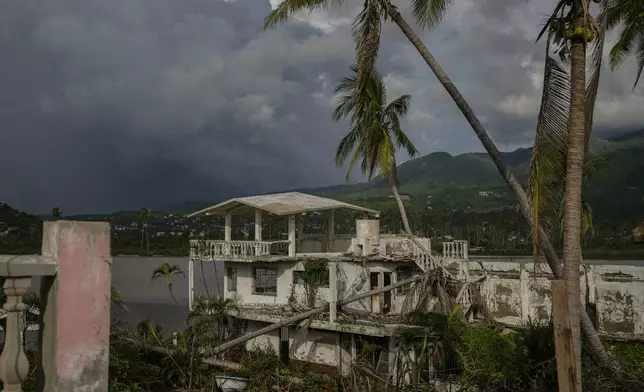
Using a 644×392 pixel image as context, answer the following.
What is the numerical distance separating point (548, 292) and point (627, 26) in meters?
9.50

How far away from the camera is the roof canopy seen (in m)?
24.6

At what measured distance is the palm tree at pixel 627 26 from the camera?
1240 centimetres

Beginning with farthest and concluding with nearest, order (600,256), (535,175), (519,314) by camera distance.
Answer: (600,256), (519,314), (535,175)

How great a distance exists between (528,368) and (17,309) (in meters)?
10.3

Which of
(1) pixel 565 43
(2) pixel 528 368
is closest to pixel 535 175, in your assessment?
(1) pixel 565 43

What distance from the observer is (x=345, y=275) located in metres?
24.5

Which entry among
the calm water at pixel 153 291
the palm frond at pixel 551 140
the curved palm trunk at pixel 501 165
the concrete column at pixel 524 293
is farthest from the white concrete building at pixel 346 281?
the palm frond at pixel 551 140

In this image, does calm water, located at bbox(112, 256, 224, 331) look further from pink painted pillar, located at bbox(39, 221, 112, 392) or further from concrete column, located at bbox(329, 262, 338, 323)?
pink painted pillar, located at bbox(39, 221, 112, 392)

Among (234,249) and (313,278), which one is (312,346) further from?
(234,249)

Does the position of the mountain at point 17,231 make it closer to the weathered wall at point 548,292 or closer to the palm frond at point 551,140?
the weathered wall at point 548,292

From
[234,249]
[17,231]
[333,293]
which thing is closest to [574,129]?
[333,293]

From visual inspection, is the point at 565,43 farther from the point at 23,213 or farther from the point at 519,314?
the point at 23,213

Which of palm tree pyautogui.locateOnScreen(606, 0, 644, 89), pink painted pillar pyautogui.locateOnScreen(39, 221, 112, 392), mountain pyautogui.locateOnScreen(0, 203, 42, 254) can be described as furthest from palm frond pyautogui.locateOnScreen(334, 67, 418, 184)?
mountain pyautogui.locateOnScreen(0, 203, 42, 254)

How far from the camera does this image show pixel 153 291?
234 ft
